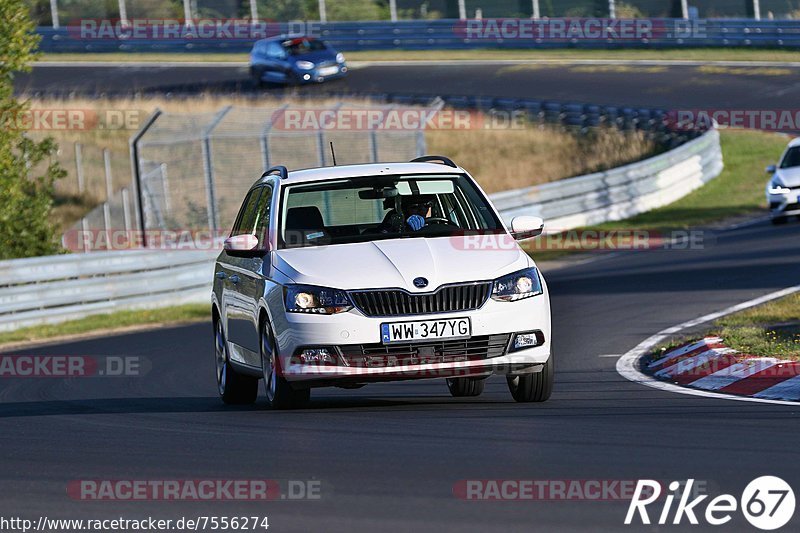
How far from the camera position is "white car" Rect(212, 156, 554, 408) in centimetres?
926

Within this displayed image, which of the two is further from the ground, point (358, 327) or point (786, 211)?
point (358, 327)

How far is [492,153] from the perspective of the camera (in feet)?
128

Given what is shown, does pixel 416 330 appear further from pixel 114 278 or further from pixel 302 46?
pixel 302 46

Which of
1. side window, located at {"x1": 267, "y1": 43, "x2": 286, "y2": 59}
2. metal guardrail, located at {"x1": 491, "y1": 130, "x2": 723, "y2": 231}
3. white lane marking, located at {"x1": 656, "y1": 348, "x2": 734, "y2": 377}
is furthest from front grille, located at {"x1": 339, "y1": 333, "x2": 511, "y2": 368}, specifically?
side window, located at {"x1": 267, "y1": 43, "x2": 286, "y2": 59}

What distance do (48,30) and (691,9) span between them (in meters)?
26.0

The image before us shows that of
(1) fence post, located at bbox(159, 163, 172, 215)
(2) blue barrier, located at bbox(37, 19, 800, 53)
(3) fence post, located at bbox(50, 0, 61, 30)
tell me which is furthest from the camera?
(3) fence post, located at bbox(50, 0, 61, 30)

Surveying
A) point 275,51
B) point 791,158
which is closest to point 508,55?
point 275,51

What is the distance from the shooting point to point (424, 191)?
1127 cm

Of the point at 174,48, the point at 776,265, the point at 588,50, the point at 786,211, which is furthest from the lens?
the point at 174,48

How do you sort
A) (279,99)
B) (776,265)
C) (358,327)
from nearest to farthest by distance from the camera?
(358,327) < (776,265) < (279,99)

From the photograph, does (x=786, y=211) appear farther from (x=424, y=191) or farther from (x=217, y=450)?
(x=217, y=450)

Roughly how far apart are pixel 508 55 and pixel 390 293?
41.9 meters

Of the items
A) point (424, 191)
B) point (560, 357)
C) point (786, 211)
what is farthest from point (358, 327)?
point (786, 211)

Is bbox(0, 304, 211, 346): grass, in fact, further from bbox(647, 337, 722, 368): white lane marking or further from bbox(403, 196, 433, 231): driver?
bbox(403, 196, 433, 231): driver
